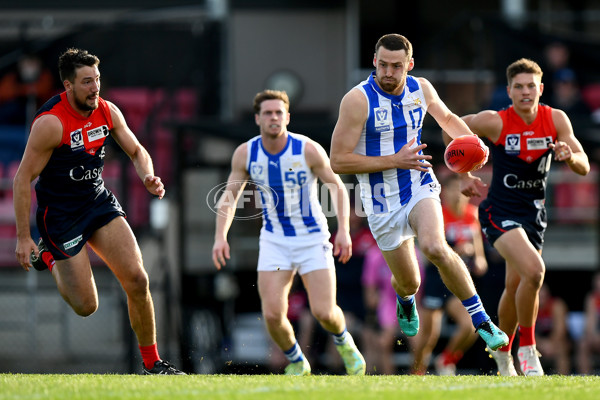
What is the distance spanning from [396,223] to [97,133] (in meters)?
2.49

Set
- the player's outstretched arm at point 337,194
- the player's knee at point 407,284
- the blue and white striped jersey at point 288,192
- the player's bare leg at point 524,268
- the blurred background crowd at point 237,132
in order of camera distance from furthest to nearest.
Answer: the blurred background crowd at point 237,132 → the blue and white striped jersey at point 288,192 → the player's outstretched arm at point 337,194 → the player's bare leg at point 524,268 → the player's knee at point 407,284

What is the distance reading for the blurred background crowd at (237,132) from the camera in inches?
515

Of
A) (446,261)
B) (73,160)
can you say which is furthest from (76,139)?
(446,261)

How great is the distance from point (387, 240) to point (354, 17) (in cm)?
1084

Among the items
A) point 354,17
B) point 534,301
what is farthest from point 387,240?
point 354,17

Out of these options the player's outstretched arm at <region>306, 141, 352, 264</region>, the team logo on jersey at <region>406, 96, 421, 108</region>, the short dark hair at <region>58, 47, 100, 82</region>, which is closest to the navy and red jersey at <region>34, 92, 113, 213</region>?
the short dark hair at <region>58, 47, 100, 82</region>

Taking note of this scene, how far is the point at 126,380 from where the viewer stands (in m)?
7.09

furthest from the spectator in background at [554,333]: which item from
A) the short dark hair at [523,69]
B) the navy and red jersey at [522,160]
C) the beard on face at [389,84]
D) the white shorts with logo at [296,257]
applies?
the beard on face at [389,84]

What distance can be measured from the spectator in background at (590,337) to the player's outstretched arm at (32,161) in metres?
7.92

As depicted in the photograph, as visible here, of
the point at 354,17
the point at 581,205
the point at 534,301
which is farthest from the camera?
the point at 354,17

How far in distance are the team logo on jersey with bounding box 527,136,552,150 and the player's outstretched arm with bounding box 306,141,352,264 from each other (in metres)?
1.70

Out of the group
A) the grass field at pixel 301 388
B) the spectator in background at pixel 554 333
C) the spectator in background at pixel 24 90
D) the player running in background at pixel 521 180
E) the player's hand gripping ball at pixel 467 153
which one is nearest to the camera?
the grass field at pixel 301 388

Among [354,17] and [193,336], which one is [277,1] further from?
[193,336]

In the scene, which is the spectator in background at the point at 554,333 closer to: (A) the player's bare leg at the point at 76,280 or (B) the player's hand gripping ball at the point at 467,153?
(B) the player's hand gripping ball at the point at 467,153
